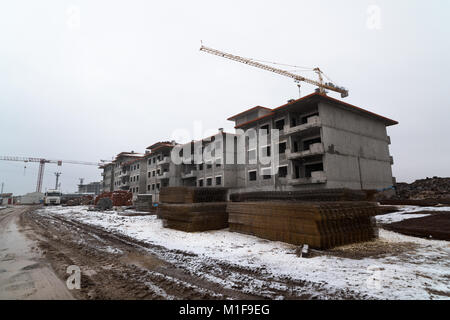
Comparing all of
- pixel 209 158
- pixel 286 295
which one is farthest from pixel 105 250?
pixel 209 158

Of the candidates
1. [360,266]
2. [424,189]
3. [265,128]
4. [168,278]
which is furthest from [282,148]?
[168,278]

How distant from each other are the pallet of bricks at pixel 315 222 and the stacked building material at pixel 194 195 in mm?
3199

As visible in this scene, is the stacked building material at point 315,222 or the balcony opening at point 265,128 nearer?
the stacked building material at point 315,222

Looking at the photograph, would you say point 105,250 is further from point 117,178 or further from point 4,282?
point 117,178

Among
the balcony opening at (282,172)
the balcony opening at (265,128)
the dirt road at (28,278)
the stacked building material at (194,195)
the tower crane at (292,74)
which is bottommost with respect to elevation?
the dirt road at (28,278)

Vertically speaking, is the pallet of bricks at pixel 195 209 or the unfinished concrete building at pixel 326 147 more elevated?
the unfinished concrete building at pixel 326 147

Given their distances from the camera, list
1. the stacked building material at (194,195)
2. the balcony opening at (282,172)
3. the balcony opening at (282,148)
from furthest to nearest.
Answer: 1. the balcony opening at (282,148)
2. the balcony opening at (282,172)
3. the stacked building material at (194,195)

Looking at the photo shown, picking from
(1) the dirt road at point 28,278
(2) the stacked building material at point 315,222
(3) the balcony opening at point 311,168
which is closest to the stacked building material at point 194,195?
(2) the stacked building material at point 315,222

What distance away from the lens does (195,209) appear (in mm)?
9945

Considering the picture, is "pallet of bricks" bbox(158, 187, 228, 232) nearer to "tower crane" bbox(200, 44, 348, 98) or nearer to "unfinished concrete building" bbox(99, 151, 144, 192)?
"tower crane" bbox(200, 44, 348, 98)

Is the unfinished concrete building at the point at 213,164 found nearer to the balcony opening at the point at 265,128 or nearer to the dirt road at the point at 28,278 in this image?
the balcony opening at the point at 265,128

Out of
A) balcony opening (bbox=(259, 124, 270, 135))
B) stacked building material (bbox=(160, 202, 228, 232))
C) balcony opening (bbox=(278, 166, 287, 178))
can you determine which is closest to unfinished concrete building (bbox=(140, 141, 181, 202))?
balcony opening (bbox=(259, 124, 270, 135))

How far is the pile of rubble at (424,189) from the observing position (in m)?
23.4

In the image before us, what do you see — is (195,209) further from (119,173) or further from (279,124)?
(119,173)
